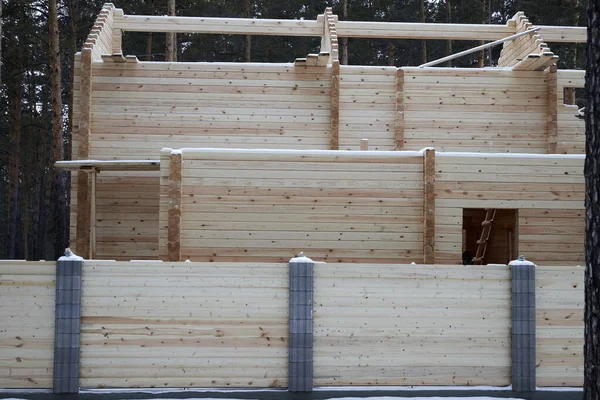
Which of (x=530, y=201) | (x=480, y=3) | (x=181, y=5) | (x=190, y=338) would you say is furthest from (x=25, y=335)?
(x=480, y=3)

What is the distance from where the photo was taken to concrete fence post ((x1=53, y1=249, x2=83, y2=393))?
10.1 m

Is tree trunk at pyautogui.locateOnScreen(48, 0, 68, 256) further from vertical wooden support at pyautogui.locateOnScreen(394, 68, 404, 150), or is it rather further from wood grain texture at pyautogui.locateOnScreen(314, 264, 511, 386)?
wood grain texture at pyautogui.locateOnScreen(314, 264, 511, 386)

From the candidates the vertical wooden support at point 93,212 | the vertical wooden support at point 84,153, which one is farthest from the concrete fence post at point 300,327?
the vertical wooden support at point 84,153

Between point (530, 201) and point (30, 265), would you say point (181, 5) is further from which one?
point (30, 265)

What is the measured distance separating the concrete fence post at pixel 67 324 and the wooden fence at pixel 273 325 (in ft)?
0.36

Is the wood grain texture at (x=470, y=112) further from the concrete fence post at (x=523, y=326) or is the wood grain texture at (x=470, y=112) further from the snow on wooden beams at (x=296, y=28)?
the concrete fence post at (x=523, y=326)

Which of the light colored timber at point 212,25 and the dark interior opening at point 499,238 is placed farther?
the light colored timber at point 212,25

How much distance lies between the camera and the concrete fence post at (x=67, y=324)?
10.1 meters

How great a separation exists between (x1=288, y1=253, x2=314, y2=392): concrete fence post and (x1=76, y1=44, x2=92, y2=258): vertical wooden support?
8157 mm

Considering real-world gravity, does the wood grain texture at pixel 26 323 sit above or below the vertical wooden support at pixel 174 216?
below

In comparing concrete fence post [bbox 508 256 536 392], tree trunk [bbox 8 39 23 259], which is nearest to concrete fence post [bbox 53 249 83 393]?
concrete fence post [bbox 508 256 536 392]

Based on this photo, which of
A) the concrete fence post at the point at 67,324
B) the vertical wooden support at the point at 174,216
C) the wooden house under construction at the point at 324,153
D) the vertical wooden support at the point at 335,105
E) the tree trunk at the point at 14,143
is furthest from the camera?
the tree trunk at the point at 14,143

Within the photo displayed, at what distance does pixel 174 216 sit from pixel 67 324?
4.39 metres

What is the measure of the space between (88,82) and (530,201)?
1082cm
